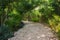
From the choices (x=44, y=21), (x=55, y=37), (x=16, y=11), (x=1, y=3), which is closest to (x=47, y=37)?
(x=55, y=37)

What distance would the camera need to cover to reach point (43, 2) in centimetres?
1012

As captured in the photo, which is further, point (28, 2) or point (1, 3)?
point (28, 2)

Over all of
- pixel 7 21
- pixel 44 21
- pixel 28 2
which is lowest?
pixel 44 21

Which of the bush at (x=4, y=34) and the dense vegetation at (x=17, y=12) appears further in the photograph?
the dense vegetation at (x=17, y=12)

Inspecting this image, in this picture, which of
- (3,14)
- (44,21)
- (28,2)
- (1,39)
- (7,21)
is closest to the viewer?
(1,39)

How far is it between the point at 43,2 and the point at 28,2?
3.31ft

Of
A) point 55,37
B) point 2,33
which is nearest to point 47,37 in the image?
point 55,37

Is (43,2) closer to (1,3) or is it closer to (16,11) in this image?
(16,11)

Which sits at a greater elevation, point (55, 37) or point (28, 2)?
point (28, 2)

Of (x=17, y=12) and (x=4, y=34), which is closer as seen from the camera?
(x=4, y=34)

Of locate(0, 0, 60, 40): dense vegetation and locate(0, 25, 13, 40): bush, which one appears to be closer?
locate(0, 25, 13, 40): bush

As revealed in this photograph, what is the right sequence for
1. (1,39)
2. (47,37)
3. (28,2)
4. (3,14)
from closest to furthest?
(1,39)
(47,37)
(3,14)
(28,2)

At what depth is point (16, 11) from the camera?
9.96 meters

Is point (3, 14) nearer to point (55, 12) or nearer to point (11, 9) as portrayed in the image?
point (11, 9)
